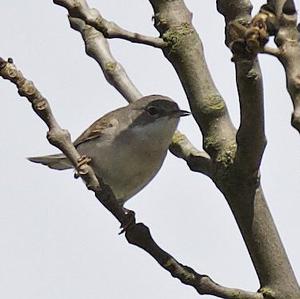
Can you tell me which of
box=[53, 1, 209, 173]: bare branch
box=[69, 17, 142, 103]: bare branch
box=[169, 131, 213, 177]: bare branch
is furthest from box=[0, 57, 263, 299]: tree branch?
box=[69, 17, 142, 103]: bare branch

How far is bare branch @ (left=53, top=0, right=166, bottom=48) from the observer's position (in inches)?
128

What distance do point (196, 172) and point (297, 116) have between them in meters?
1.17

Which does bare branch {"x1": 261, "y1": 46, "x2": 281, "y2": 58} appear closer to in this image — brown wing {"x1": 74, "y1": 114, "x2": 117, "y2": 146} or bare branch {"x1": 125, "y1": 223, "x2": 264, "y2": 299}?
bare branch {"x1": 125, "y1": 223, "x2": 264, "y2": 299}

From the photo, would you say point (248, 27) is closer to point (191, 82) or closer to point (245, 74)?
point (245, 74)

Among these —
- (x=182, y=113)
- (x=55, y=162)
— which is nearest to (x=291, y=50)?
(x=182, y=113)

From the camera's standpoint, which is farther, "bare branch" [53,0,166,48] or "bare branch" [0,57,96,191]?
"bare branch" [53,0,166,48]

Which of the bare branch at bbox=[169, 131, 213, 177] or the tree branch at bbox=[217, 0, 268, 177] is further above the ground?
the bare branch at bbox=[169, 131, 213, 177]

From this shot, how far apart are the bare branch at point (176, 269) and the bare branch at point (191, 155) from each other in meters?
0.38

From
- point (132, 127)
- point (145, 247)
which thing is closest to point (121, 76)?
point (132, 127)

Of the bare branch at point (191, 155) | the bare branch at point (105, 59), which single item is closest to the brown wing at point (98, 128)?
the bare branch at point (105, 59)

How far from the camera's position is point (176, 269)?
3219 mm

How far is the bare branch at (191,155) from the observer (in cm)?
350

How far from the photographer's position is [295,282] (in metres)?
3.19

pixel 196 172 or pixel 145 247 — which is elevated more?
pixel 196 172
